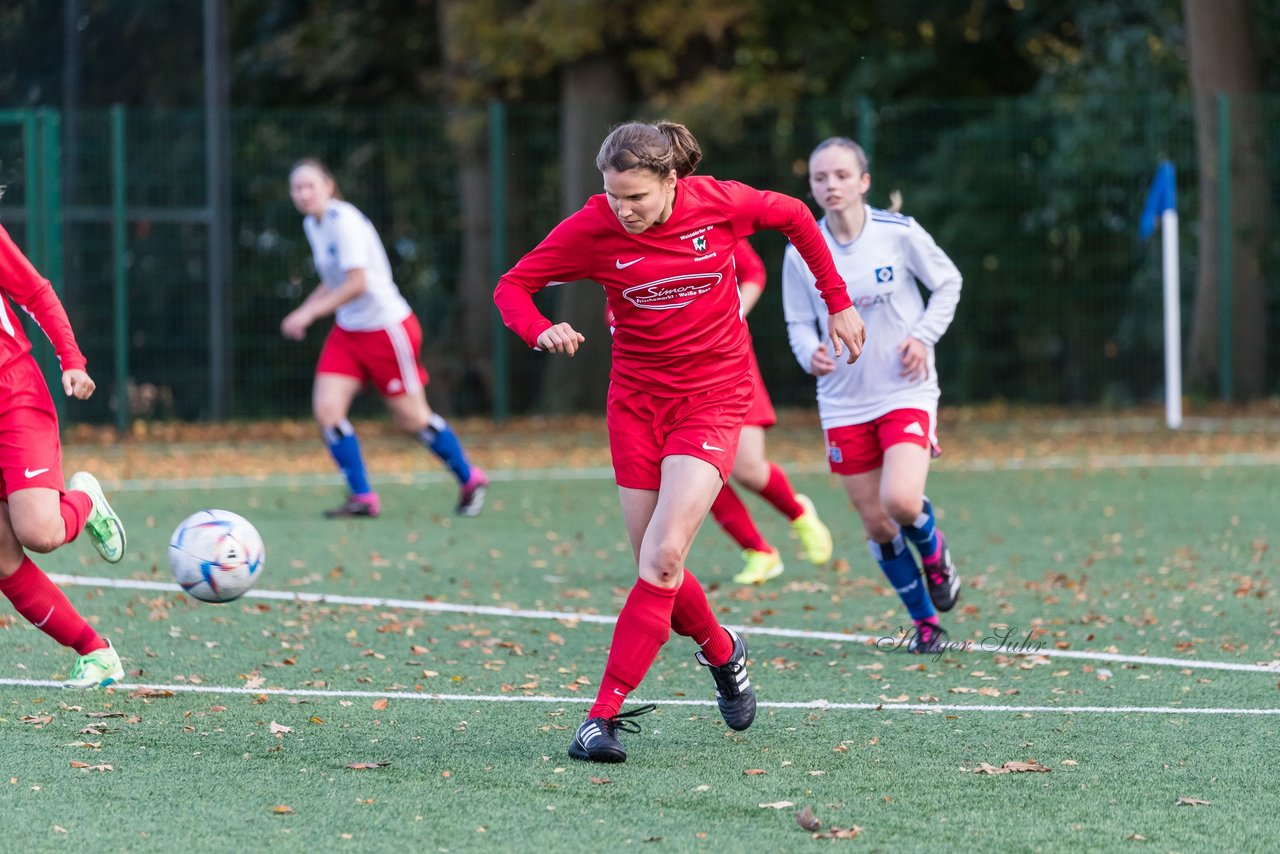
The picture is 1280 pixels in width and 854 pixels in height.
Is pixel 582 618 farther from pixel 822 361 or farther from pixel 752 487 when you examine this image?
pixel 822 361

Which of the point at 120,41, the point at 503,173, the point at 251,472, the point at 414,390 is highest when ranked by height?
the point at 120,41

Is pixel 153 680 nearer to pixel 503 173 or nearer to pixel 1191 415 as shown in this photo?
pixel 503 173

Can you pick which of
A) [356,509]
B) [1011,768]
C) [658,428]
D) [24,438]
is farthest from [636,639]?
[356,509]

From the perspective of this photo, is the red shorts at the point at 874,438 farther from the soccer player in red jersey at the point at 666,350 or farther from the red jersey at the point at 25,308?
the red jersey at the point at 25,308

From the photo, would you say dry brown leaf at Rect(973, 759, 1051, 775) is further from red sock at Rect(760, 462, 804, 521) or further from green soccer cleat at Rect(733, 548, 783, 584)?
red sock at Rect(760, 462, 804, 521)

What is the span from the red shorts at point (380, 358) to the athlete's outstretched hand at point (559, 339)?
6378 millimetres

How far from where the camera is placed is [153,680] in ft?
21.2

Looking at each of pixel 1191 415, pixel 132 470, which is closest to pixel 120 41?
pixel 132 470

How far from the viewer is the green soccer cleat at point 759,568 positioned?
8984 mm

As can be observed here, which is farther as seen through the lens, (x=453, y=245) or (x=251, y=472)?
(x=453, y=245)

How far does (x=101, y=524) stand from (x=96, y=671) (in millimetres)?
580

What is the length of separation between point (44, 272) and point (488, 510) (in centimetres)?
673

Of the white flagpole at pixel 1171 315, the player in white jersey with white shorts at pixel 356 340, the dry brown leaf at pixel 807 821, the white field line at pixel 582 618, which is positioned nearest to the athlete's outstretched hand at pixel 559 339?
the dry brown leaf at pixel 807 821

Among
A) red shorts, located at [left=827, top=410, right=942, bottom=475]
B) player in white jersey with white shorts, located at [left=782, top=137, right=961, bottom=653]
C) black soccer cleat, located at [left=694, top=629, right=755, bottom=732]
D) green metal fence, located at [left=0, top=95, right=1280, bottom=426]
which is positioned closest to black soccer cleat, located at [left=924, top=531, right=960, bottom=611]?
player in white jersey with white shorts, located at [left=782, top=137, right=961, bottom=653]
